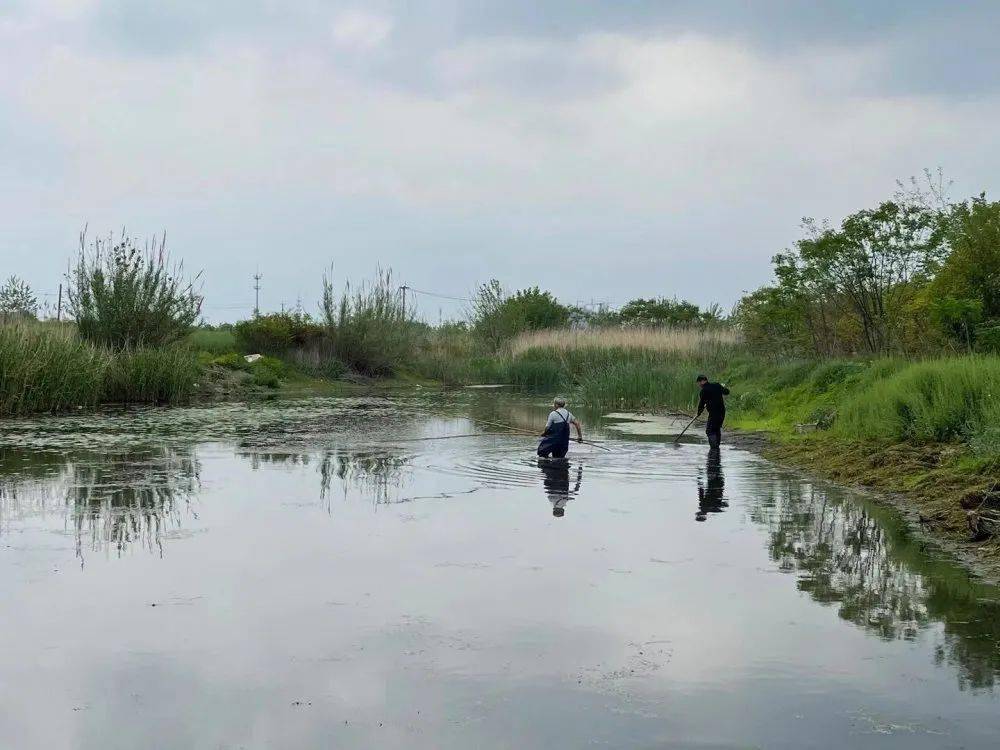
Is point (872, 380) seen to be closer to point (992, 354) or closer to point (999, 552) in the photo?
point (992, 354)

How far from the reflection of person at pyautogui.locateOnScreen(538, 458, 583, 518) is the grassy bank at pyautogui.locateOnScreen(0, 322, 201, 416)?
54.3ft

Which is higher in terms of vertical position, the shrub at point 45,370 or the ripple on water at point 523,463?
the shrub at point 45,370

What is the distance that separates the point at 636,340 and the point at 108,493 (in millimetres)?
34731

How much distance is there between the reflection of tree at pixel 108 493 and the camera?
40.9ft

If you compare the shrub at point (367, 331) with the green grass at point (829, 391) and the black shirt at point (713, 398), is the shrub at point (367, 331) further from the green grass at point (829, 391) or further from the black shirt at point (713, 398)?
the black shirt at point (713, 398)

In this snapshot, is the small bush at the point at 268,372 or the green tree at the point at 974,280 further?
the small bush at the point at 268,372

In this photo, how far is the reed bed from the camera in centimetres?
4472

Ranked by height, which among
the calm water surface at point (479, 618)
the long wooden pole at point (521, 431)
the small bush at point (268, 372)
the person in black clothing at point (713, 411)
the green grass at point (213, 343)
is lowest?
the calm water surface at point (479, 618)

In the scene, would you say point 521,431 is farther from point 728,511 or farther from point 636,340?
point 636,340

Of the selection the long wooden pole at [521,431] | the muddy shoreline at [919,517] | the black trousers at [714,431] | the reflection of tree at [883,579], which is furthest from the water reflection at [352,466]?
the muddy shoreline at [919,517]

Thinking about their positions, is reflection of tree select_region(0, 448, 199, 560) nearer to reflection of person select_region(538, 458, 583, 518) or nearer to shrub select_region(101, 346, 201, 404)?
reflection of person select_region(538, 458, 583, 518)

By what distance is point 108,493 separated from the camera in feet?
50.3

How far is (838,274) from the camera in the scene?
98.4ft

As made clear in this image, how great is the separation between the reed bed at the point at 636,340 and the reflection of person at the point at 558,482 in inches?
989
